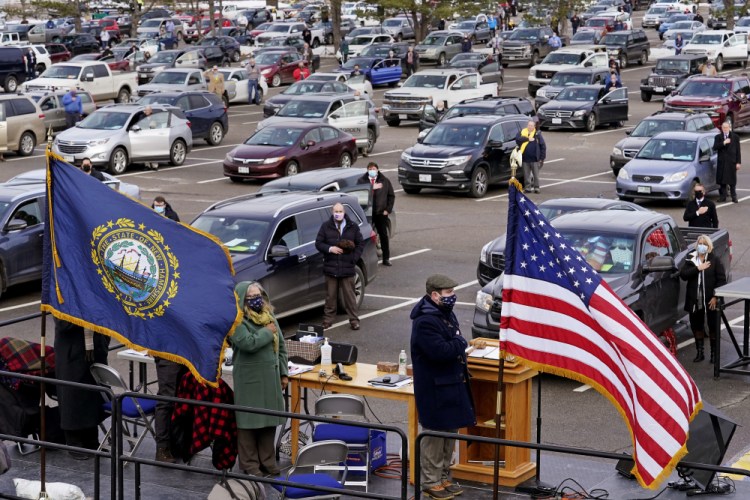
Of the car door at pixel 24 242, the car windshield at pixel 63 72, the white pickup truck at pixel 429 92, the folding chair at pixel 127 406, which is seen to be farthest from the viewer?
the car windshield at pixel 63 72

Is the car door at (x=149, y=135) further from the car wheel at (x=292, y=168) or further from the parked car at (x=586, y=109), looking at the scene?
the parked car at (x=586, y=109)

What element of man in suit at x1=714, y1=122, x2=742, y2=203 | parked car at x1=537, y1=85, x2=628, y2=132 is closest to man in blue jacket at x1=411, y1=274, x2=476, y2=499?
man in suit at x1=714, y1=122, x2=742, y2=203

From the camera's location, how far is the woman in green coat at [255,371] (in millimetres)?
10453

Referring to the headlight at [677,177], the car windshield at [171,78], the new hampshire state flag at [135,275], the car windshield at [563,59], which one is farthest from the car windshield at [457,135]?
the car windshield at [563,59]

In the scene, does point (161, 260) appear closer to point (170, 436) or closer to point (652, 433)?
point (170, 436)

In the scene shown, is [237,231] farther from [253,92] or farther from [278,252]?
[253,92]

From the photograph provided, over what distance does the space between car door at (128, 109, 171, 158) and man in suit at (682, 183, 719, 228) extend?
16854 mm

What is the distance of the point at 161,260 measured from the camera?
968 centimetres

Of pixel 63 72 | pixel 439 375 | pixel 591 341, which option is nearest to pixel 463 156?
pixel 439 375

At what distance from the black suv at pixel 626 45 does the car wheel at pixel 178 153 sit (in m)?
31.5

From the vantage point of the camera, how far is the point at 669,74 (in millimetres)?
50031

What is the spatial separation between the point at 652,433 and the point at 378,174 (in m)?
14.5

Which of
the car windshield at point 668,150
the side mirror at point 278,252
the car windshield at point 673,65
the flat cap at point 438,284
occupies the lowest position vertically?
the car windshield at point 673,65

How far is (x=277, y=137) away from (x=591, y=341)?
2354cm
